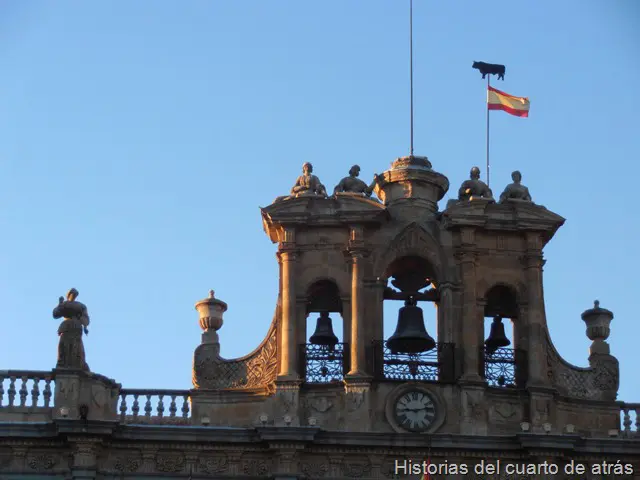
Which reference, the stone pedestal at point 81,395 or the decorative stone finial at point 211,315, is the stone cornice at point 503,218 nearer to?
the decorative stone finial at point 211,315

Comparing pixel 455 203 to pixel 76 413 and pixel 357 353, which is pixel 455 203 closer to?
pixel 357 353

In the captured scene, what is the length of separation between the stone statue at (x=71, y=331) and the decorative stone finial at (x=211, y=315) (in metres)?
2.71

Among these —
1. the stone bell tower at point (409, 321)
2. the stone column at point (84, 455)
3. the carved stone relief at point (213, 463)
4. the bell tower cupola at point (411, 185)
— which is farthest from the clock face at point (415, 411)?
the stone column at point (84, 455)

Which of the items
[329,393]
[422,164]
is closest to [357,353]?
[329,393]

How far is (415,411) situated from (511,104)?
9174mm

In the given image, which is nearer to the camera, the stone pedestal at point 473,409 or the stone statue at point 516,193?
the stone pedestal at point 473,409

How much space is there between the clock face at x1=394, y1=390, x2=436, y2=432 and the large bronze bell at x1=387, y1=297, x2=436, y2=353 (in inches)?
63.9

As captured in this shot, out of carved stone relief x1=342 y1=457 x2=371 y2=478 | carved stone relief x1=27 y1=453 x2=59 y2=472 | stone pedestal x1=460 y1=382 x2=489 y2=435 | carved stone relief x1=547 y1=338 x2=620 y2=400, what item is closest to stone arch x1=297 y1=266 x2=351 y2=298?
stone pedestal x1=460 y1=382 x2=489 y2=435

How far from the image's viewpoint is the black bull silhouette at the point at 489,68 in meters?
63.0

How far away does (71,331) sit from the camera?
190ft

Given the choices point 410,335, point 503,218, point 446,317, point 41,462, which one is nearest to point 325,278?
point 410,335

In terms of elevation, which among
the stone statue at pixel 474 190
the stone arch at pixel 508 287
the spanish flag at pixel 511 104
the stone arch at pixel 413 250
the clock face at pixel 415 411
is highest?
the spanish flag at pixel 511 104

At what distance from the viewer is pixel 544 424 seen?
57781mm

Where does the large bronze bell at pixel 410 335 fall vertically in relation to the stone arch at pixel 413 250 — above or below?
below
